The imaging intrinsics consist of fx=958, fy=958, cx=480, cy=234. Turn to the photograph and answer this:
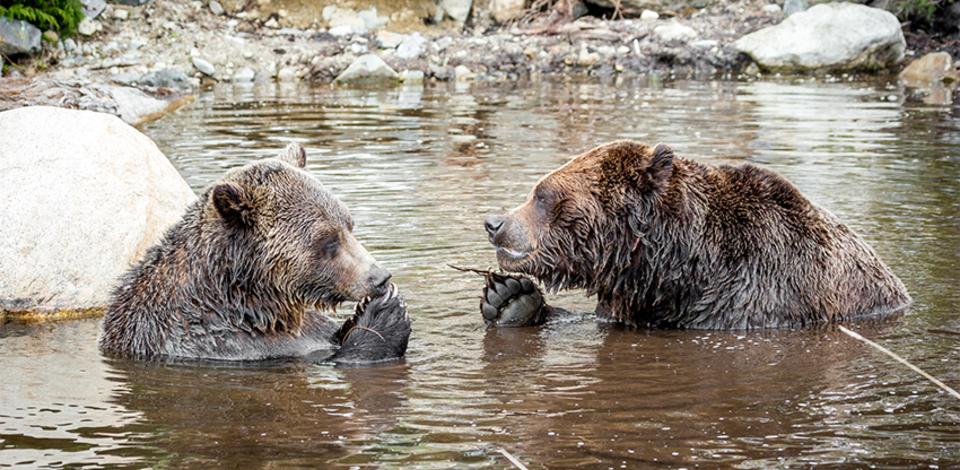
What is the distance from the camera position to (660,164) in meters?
5.88

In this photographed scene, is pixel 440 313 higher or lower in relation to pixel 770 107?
lower

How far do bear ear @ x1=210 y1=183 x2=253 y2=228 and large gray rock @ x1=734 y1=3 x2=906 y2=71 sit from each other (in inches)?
894

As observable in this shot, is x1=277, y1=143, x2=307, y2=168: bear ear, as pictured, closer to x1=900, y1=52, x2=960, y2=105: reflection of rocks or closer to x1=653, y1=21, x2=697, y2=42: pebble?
x1=900, y1=52, x2=960, y2=105: reflection of rocks

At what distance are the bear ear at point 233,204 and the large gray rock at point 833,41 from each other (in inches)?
894

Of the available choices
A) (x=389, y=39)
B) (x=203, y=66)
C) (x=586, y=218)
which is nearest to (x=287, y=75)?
(x=203, y=66)

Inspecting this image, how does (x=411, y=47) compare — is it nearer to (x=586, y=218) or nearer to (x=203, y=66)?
(x=203, y=66)

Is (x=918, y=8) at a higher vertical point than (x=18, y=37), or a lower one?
higher

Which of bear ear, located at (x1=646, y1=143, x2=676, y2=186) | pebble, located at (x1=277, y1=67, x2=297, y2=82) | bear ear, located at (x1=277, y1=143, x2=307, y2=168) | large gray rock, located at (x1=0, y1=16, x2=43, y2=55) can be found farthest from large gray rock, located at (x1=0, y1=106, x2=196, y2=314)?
pebble, located at (x1=277, y1=67, x2=297, y2=82)

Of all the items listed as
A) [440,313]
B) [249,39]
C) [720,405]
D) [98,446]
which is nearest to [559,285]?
[440,313]

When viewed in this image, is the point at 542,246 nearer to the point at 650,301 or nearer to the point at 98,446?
the point at 650,301

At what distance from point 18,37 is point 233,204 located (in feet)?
66.3

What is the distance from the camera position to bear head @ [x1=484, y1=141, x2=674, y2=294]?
599 cm

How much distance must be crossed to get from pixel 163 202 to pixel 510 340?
318 centimetres

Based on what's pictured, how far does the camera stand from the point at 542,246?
20.1 feet
